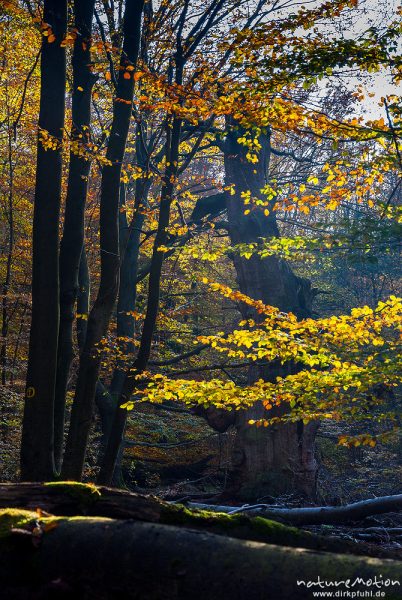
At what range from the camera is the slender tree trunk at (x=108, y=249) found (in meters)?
6.38

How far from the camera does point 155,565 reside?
2.35m

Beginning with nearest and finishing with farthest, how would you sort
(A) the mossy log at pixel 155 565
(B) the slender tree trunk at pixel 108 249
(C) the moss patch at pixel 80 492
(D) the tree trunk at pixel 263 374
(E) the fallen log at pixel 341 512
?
(A) the mossy log at pixel 155 565
(C) the moss patch at pixel 80 492
(E) the fallen log at pixel 341 512
(B) the slender tree trunk at pixel 108 249
(D) the tree trunk at pixel 263 374

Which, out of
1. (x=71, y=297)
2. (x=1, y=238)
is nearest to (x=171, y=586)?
(x=71, y=297)

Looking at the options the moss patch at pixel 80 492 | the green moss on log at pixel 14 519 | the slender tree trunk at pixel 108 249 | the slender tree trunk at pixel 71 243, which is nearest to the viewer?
the green moss on log at pixel 14 519

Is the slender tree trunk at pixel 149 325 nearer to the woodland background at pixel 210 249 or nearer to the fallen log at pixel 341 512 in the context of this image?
the woodland background at pixel 210 249

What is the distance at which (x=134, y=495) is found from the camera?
→ 3.16 metres

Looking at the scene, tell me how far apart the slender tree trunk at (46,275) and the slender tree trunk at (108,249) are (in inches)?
12.6

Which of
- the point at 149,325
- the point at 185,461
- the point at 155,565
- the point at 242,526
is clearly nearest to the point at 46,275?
the point at 149,325

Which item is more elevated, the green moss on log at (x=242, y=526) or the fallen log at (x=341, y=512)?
the green moss on log at (x=242, y=526)

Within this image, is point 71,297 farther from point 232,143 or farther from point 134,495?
point 232,143

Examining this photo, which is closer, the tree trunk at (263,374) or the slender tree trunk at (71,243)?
the slender tree trunk at (71,243)

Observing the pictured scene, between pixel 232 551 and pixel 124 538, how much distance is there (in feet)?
1.54

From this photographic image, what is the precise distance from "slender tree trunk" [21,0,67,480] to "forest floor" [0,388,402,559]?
196 inches

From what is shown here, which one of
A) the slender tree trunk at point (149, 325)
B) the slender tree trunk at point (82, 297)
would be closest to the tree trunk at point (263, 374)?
the slender tree trunk at point (82, 297)
